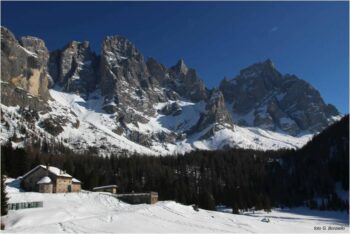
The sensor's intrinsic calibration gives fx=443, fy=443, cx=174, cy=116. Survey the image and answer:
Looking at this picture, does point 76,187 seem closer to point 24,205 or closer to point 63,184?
point 63,184

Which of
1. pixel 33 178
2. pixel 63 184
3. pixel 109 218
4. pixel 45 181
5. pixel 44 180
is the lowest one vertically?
pixel 109 218

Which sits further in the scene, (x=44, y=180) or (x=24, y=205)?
(x=44, y=180)

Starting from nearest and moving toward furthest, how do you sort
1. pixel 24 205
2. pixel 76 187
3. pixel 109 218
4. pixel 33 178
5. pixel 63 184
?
1. pixel 109 218
2. pixel 24 205
3. pixel 33 178
4. pixel 63 184
5. pixel 76 187

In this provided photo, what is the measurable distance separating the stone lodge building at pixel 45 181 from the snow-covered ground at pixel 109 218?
363 centimetres

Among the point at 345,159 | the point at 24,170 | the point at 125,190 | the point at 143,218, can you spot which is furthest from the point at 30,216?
the point at 345,159

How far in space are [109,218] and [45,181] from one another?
32165mm

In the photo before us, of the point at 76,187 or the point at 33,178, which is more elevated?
the point at 33,178

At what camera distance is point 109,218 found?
219 ft

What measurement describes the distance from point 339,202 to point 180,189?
54953 mm

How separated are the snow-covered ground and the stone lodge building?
11.9 feet

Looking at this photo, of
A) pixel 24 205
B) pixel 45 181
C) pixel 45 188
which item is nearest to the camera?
pixel 24 205

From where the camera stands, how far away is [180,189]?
463 ft

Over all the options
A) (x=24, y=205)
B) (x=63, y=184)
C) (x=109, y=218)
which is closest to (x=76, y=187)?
(x=63, y=184)

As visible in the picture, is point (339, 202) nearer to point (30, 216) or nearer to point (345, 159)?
point (345, 159)
